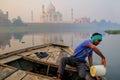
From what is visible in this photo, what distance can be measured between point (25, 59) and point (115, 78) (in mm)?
5757

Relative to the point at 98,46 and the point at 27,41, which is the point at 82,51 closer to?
the point at 98,46

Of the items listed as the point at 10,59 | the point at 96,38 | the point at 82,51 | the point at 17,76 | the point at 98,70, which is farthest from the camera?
the point at 10,59

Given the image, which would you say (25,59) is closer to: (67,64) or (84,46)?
(67,64)

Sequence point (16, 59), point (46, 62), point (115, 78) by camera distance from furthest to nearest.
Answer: point (115, 78) < point (16, 59) < point (46, 62)

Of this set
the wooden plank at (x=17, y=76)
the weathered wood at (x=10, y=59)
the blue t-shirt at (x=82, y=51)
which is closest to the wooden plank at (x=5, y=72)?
A: the wooden plank at (x=17, y=76)

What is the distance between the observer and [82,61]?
6.68 meters

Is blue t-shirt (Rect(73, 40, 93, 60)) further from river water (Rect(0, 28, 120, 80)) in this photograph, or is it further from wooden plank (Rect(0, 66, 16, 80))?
river water (Rect(0, 28, 120, 80))

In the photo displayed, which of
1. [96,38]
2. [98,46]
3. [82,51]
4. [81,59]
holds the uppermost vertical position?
[96,38]

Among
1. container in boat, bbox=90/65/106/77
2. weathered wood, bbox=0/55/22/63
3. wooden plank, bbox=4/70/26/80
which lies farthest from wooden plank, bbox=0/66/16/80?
container in boat, bbox=90/65/106/77

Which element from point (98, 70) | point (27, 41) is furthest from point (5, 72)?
point (27, 41)

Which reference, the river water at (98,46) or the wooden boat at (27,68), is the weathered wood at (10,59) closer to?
the wooden boat at (27,68)

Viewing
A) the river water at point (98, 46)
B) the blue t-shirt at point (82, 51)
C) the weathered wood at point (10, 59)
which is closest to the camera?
the blue t-shirt at point (82, 51)

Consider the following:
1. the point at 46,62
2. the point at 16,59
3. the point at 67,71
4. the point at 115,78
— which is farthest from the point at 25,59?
the point at 115,78

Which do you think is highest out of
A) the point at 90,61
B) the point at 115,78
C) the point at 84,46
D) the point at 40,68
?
the point at 84,46
